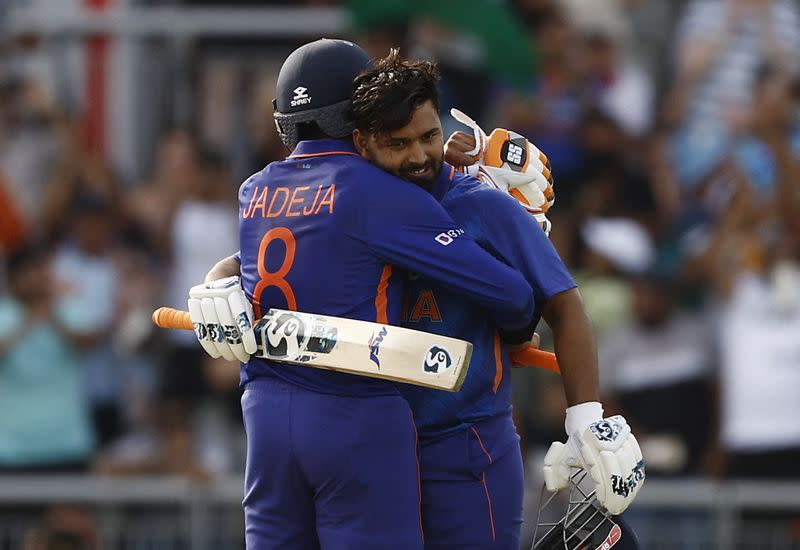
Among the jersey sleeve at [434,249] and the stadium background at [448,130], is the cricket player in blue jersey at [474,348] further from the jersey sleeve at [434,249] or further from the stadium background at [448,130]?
the stadium background at [448,130]

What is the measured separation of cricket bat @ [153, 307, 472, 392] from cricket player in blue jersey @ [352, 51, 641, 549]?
244 mm

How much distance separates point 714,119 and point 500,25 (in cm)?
153

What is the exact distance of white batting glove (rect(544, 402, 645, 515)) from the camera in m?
5.09

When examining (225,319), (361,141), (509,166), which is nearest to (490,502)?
(225,319)

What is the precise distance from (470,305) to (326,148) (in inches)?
27.9

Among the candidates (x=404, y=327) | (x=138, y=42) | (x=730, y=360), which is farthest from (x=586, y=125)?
(x=404, y=327)

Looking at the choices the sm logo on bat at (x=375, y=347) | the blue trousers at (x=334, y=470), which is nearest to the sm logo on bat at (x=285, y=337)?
the blue trousers at (x=334, y=470)

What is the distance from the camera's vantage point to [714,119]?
10164 mm

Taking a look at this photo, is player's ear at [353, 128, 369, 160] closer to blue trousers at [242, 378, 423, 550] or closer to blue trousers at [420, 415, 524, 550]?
blue trousers at [242, 378, 423, 550]

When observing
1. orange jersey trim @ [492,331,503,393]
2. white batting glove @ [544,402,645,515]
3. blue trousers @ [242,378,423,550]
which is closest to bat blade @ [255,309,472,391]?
blue trousers @ [242,378,423,550]

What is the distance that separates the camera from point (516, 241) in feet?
17.3

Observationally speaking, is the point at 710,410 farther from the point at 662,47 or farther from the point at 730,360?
the point at 662,47

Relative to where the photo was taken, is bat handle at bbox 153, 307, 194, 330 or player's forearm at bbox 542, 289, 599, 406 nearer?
player's forearm at bbox 542, 289, 599, 406

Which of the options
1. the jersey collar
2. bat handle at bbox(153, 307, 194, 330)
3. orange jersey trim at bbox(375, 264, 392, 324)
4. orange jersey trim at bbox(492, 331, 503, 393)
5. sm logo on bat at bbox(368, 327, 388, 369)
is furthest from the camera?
bat handle at bbox(153, 307, 194, 330)
